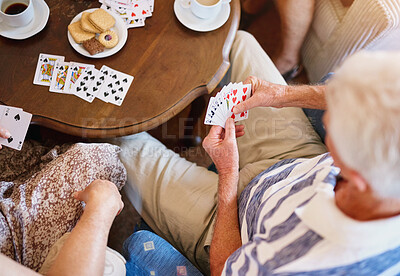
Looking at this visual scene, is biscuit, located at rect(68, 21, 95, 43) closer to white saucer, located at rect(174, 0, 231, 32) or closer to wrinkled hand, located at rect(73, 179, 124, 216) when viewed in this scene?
white saucer, located at rect(174, 0, 231, 32)

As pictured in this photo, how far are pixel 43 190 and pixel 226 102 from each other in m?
0.78

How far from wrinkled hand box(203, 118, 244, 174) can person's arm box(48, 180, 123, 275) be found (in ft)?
1.33

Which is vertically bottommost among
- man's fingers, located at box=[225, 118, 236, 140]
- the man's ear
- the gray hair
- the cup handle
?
man's fingers, located at box=[225, 118, 236, 140]

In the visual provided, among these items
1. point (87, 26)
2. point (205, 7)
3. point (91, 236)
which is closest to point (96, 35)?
point (87, 26)

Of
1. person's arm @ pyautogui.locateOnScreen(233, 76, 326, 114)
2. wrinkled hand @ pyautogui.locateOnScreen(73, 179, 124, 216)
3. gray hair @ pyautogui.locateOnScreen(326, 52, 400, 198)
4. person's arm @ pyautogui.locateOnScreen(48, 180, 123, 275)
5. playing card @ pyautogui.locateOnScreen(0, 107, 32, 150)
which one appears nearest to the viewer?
gray hair @ pyautogui.locateOnScreen(326, 52, 400, 198)

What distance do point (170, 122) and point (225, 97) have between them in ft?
3.04

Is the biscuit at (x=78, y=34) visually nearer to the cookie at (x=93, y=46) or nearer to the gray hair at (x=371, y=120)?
the cookie at (x=93, y=46)

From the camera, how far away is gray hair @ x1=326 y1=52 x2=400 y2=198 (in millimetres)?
637

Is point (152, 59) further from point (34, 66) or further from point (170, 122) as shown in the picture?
point (170, 122)

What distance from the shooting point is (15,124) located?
4.34ft

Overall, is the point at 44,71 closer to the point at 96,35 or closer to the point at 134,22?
the point at 96,35

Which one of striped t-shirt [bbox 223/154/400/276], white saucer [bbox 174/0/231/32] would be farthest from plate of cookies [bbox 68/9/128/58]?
striped t-shirt [bbox 223/154/400/276]

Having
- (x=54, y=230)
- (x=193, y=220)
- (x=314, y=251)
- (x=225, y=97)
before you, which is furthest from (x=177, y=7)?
(x=314, y=251)

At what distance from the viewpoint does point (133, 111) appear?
4.36 feet
